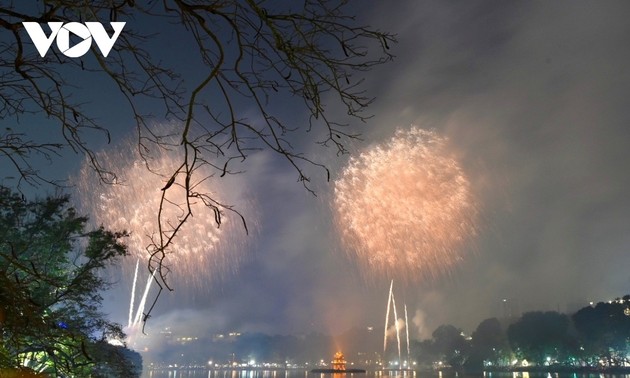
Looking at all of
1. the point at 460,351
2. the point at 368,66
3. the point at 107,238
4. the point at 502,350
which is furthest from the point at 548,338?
the point at 368,66

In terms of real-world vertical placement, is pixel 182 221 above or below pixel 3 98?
below

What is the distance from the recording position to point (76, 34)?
2271 mm

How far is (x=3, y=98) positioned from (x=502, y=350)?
149 metres

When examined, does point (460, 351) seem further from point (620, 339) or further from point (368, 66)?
point (368, 66)

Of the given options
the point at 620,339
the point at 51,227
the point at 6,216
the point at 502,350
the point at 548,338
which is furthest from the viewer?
the point at 502,350

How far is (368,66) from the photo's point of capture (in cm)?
262

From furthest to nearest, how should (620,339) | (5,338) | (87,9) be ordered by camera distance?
(620,339) < (5,338) < (87,9)

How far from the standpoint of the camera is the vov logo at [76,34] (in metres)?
2.30

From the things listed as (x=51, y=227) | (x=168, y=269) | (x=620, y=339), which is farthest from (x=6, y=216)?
(x=620, y=339)

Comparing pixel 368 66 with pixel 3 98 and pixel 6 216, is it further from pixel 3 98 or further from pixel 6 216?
pixel 6 216

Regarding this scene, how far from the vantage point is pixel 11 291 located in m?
2.27

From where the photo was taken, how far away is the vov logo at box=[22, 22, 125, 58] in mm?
2301

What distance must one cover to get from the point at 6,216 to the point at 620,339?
3799 inches

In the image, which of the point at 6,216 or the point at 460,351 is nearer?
the point at 6,216
